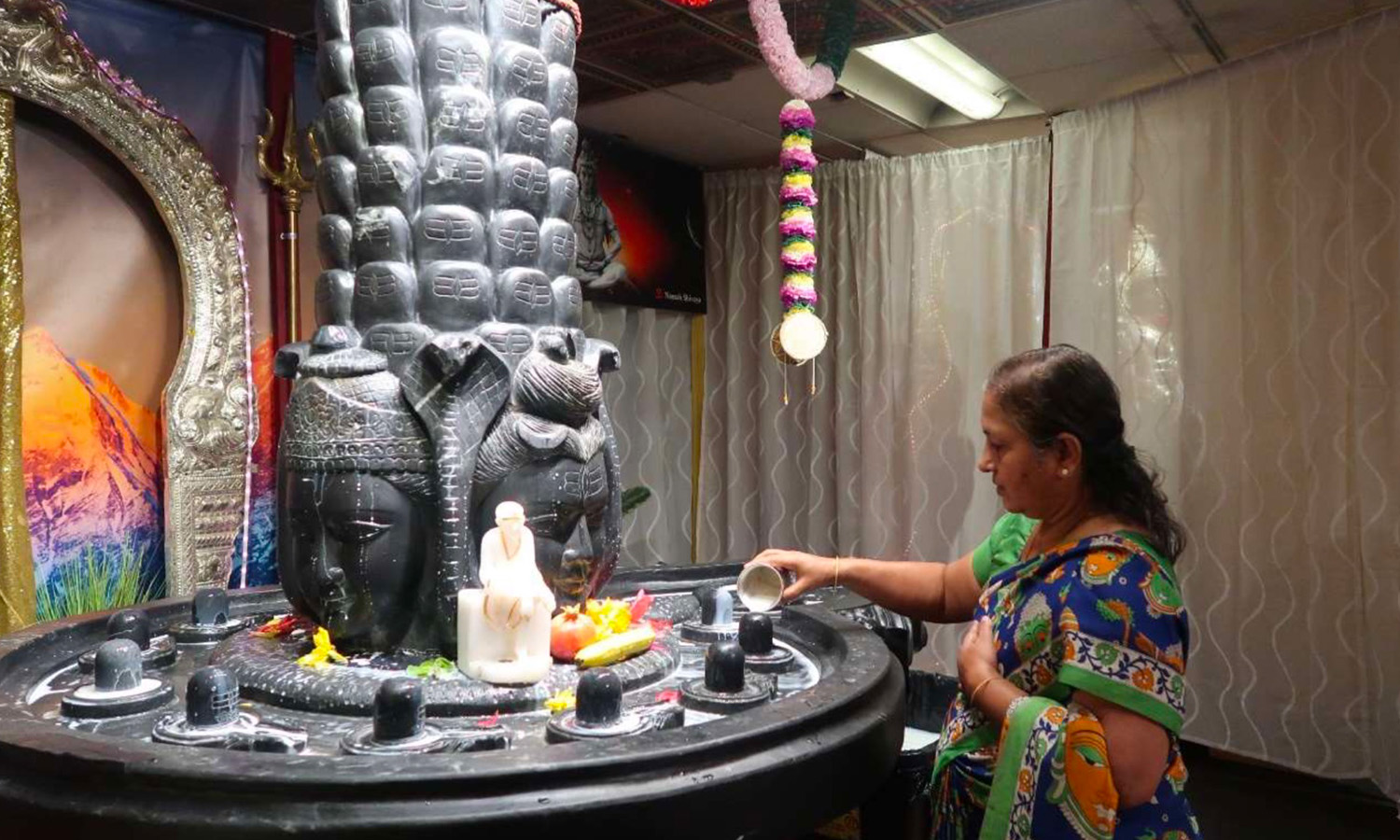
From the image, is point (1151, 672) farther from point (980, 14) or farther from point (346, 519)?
point (980, 14)

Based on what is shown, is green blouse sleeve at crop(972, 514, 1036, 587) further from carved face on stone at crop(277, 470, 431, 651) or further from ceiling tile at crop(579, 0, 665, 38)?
ceiling tile at crop(579, 0, 665, 38)

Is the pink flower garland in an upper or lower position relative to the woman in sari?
upper

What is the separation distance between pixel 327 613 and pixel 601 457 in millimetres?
678

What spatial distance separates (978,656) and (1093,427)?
425 millimetres

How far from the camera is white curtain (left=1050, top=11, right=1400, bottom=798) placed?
11.8 feet

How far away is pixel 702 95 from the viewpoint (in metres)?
4.64

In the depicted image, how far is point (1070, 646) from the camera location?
1562mm

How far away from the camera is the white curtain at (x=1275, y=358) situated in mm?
3588

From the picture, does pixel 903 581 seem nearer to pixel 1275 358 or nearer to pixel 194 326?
pixel 1275 358

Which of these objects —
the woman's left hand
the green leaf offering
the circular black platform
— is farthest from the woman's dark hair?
the green leaf offering

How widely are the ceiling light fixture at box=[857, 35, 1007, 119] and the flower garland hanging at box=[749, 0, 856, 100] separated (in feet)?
2.16

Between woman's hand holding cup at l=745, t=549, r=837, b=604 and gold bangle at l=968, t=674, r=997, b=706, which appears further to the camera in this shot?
woman's hand holding cup at l=745, t=549, r=837, b=604

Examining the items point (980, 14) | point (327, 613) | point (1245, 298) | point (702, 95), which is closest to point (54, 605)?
point (327, 613)

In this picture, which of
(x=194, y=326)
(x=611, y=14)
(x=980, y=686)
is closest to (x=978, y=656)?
(x=980, y=686)
